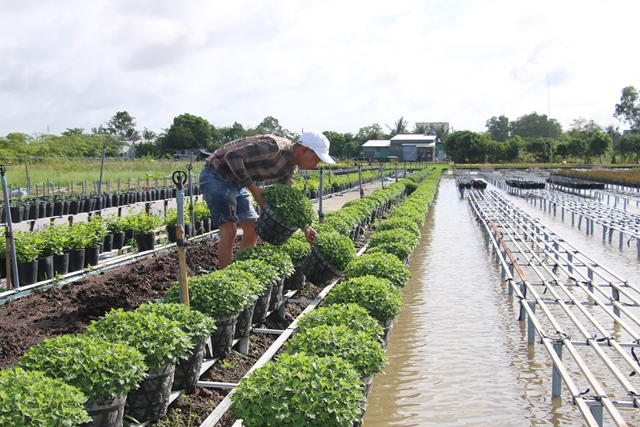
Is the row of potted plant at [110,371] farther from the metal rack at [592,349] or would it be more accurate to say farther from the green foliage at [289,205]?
the metal rack at [592,349]

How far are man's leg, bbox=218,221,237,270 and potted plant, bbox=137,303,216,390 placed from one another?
75.1 inches

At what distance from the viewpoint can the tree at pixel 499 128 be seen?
127250 millimetres

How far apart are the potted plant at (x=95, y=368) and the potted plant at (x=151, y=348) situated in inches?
7.6

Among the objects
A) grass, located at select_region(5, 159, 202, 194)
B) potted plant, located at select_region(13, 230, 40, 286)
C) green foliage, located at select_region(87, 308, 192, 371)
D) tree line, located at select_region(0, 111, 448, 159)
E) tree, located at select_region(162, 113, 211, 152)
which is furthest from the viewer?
tree, located at select_region(162, 113, 211, 152)

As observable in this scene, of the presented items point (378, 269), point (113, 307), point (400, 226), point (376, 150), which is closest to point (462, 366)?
point (378, 269)

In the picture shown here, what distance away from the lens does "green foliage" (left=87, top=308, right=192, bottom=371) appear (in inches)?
132

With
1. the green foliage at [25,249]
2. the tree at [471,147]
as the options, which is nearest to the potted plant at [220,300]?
the green foliage at [25,249]

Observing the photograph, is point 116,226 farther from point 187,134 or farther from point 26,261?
point 187,134

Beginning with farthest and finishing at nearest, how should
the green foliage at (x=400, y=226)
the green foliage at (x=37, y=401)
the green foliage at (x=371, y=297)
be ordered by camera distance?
the green foliage at (x=400, y=226), the green foliage at (x=371, y=297), the green foliage at (x=37, y=401)

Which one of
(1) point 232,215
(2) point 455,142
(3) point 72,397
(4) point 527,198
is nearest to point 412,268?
(1) point 232,215

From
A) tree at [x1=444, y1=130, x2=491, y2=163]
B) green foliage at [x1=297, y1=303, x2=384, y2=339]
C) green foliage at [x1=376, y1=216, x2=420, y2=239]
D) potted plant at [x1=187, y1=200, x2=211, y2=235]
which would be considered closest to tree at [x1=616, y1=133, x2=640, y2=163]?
tree at [x1=444, y1=130, x2=491, y2=163]

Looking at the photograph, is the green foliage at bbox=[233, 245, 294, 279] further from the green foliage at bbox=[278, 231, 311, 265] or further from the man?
the green foliage at bbox=[278, 231, 311, 265]

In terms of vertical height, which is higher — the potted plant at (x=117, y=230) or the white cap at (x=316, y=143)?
the white cap at (x=316, y=143)

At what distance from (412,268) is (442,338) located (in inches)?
163
